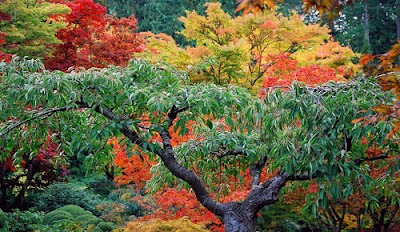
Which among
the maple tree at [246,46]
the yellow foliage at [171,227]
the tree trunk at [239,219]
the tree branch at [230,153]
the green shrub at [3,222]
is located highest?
the maple tree at [246,46]

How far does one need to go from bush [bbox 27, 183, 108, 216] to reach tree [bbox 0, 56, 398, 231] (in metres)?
6.84

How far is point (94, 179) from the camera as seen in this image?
51.2 ft

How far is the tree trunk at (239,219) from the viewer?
489 cm

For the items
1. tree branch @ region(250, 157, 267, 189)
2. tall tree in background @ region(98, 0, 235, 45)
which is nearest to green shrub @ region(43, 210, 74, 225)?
tree branch @ region(250, 157, 267, 189)

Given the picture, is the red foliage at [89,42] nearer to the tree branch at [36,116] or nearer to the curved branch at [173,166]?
the tree branch at [36,116]

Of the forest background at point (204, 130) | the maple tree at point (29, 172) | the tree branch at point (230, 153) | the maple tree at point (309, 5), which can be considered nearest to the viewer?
the maple tree at point (309, 5)

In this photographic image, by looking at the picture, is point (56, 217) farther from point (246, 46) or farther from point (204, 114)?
point (204, 114)

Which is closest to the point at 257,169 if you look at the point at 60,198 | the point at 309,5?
the point at 309,5

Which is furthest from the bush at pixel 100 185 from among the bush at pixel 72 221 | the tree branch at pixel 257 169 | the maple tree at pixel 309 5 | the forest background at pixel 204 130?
the maple tree at pixel 309 5

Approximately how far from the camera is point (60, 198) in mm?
11883

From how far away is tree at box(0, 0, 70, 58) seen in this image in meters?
10.5

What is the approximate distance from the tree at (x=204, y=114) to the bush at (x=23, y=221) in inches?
191

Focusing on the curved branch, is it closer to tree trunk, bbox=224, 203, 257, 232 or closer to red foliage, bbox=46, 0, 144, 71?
tree trunk, bbox=224, 203, 257, 232

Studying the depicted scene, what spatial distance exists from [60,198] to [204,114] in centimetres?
862
